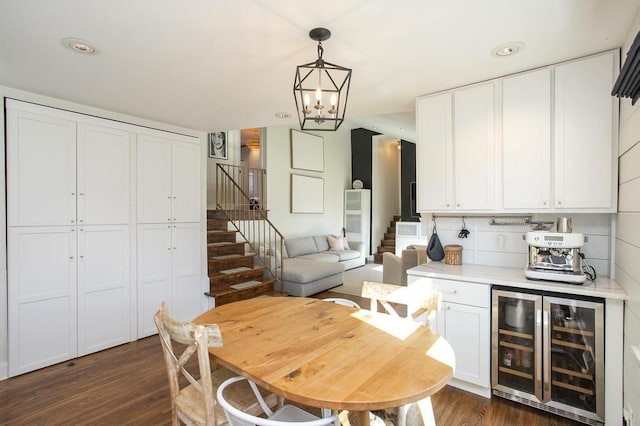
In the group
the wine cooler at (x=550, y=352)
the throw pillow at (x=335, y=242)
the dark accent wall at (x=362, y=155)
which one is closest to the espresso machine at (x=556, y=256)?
the wine cooler at (x=550, y=352)

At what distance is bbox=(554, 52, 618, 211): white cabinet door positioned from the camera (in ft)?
6.99

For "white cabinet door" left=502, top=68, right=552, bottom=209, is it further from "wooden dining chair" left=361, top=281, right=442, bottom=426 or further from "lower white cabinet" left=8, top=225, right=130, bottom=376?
"lower white cabinet" left=8, top=225, right=130, bottom=376

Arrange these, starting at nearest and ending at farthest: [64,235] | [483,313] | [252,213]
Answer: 1. [483,313]
2. [64,235]
3. [252,213]

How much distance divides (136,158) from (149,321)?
1837 millimetres

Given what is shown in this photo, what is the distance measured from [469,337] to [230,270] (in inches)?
136

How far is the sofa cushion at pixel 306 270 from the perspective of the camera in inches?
203

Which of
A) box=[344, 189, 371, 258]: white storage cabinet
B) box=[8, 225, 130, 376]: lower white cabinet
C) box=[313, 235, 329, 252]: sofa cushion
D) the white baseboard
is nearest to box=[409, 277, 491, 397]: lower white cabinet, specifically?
box=[8, 225, 130, 376]: lower white cabinet

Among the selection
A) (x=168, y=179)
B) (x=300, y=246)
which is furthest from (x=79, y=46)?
(x=300, y=246)

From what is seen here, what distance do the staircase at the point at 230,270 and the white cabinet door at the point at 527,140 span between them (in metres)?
Answer: 3.41

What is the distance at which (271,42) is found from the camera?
1984 millimetres

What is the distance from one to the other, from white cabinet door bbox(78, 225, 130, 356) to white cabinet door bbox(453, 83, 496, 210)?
3.38 metres

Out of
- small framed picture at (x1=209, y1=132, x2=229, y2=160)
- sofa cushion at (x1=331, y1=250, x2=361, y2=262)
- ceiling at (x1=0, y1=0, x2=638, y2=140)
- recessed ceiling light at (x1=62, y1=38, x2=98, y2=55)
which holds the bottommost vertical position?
sofa cushion at (x1=331, y1=250, x2=361, y2=262)

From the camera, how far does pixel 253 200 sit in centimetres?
662

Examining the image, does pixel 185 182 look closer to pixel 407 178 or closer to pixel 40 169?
pixel 40 169
